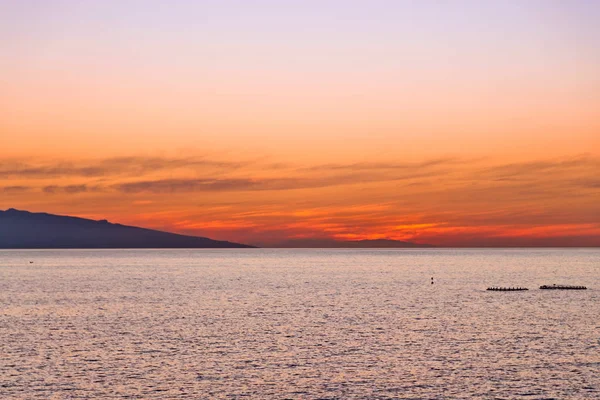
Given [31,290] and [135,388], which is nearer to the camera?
[135,388]

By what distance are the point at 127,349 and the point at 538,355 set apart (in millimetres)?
45190

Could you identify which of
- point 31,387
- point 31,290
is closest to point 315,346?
point 31,387

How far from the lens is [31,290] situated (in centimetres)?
16662

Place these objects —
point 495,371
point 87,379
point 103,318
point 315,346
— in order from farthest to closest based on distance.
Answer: point 103,318
point 315,346
point 495,371
point 87,379

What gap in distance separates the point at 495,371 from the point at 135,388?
33514 mm

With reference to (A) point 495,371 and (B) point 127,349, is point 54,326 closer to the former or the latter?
(B) point 127,349

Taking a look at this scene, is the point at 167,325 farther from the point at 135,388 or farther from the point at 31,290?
the point at 31,290

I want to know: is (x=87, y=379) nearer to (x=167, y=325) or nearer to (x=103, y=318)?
(x=167, y=325)

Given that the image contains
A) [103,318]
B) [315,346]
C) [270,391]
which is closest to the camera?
A: [270,391]

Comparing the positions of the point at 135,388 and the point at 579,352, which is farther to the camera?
the point at 579,352

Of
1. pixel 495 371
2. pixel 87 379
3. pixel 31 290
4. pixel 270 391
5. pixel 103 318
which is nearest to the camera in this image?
pixel 270 391

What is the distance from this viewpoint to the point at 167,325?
97188mm

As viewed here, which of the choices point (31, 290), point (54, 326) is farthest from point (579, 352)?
point (31, 290)

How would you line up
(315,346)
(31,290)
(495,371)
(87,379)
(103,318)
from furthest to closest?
(31,290) → (103,318) → (315,346) → (495,371) → (87,379)
